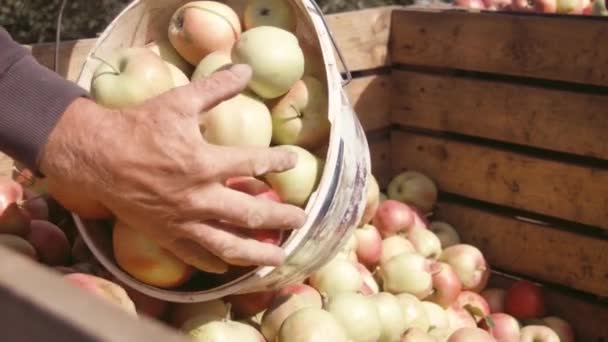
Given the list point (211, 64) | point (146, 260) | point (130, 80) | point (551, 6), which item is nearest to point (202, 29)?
point (211, 64)

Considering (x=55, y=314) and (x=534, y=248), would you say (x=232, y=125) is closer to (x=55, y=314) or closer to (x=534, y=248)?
(x=55, y=314)

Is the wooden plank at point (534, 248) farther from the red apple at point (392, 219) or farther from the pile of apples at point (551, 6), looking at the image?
the pile of apples at point (551, 6)

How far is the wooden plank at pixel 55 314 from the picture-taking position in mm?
543

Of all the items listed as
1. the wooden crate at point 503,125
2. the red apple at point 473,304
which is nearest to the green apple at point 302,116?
the wooden crate at point 503,125

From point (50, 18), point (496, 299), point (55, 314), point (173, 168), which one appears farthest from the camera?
point (50, 18)

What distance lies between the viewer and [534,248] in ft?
7.59

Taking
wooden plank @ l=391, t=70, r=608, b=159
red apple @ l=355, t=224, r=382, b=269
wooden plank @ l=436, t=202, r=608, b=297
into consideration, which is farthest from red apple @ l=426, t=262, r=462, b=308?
wooden plank @ l=391, t=70, r=608, b=159

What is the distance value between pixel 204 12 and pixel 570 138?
107 cm

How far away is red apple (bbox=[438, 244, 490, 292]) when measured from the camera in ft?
7.57

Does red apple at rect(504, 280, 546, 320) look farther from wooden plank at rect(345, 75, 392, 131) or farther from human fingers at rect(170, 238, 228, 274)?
human fingers at rect(170, 238, 228, 274)

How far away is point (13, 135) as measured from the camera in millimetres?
1244

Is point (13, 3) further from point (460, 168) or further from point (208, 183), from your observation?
point (208, 183)

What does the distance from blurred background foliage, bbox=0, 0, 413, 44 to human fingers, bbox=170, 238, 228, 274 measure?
2645mm

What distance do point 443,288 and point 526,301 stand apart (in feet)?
0.83
